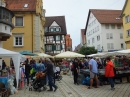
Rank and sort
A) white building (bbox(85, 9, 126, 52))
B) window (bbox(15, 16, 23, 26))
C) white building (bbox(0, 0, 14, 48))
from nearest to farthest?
A: white building (bbox(0, 0, 14, 48)), window (bbox(15, 16, 23, 26)), white building (bbox(85, 9, 126, 52))

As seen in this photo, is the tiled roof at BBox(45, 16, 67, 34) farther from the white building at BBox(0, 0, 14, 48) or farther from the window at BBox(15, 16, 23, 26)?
the white building at BBox(0, 0, 14, 48)

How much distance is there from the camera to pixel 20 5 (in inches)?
1233

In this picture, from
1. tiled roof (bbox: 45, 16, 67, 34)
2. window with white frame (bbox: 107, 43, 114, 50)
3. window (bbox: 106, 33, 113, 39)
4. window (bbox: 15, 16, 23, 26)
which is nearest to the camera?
window (bbox: 15, 16, 23, 26)

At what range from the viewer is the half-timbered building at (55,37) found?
173ft

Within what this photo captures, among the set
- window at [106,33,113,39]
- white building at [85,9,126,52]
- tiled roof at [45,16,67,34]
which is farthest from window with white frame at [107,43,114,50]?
tiled roof at [45,16,67,34]

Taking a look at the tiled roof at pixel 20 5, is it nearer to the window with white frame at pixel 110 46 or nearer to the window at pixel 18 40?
the window at pixel 18 40

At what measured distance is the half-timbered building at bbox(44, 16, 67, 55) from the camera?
5269 cm

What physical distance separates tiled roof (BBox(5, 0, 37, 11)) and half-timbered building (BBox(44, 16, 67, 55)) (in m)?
Result: 22.1

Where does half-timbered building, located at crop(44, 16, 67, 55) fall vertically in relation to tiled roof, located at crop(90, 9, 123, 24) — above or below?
below

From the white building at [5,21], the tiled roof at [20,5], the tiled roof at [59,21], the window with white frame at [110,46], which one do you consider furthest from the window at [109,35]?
the white building at [5,21]

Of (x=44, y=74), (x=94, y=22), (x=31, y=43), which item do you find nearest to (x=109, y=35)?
(x=94, y=22)

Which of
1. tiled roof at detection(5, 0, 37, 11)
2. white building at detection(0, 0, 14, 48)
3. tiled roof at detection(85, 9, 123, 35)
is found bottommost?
white building at detection(0, 0, 14, 48)

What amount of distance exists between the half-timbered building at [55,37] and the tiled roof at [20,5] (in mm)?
22105

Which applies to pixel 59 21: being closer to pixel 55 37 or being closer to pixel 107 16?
pixel 55 37
